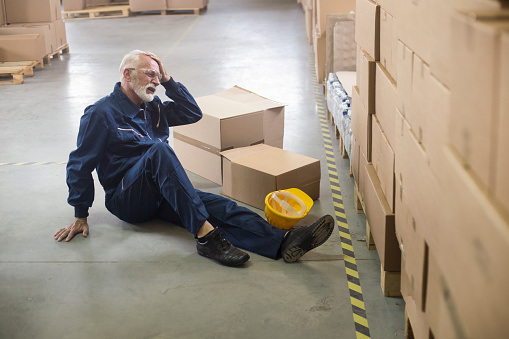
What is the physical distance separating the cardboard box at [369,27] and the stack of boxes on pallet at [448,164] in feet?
0.83

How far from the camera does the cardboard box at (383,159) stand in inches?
130

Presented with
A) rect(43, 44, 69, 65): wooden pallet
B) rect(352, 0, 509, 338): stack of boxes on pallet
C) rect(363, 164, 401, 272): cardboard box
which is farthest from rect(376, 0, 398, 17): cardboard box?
rect(43, 44, 69, 65): wooden pallet

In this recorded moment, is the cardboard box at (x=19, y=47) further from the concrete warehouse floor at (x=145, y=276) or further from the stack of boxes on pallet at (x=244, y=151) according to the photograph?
the stack of boxes on pallet at (x=244, y=151)

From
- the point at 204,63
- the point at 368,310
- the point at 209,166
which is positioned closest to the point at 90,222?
the point at 209,166

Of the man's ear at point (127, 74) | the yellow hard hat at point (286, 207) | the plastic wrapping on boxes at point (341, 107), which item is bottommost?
the yellow hard hat at point (286, 207)

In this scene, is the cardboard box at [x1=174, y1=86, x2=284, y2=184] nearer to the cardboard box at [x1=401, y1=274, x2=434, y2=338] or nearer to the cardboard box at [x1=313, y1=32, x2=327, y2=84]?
the cardboard box at [x1=401, y1=274, x2=434, y2=338]

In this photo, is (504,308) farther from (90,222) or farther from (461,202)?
(90,222)

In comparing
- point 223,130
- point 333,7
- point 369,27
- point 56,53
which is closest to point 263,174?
point 223,130

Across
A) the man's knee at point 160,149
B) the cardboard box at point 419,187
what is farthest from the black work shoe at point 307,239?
the man's knee at point 160,149

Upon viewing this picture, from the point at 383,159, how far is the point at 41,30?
28.0ft

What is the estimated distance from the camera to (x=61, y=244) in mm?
4242

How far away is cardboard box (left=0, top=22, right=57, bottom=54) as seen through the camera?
10359mm

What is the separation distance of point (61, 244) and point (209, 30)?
1064 centimetres

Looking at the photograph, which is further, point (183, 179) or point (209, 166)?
point (209, 166)
